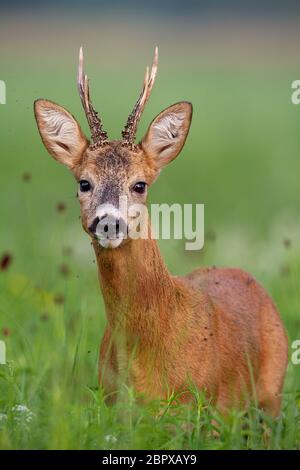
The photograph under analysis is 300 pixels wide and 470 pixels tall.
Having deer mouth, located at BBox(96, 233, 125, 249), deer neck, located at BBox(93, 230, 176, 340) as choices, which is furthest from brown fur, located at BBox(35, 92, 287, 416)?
deer mouth, located at BBox(96, 233, 125, 249)

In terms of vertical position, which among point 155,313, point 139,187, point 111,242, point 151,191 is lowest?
point 155,313

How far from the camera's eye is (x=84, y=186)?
26.0ft

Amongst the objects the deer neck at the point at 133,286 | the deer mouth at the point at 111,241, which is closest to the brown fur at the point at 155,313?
the deer neck at the point at 133,286

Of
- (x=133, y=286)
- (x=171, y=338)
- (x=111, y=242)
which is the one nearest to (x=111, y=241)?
(x=111, y=242)

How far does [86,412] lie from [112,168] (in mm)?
1313

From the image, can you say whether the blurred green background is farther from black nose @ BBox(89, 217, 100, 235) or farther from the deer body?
black nose @ BBox(89, 217, 100, 235)

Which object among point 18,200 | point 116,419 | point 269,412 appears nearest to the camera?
point 116,419

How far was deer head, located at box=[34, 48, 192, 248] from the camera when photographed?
762 centimetres

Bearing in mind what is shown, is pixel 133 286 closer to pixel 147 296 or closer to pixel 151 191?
pixel 147 296

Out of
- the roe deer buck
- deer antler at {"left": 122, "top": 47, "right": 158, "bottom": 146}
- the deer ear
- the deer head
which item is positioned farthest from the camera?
the deer ear

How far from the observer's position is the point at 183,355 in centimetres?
796

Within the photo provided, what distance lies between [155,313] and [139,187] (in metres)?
0.68

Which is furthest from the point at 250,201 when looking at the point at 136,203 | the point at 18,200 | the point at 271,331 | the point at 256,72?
the point at 256,72
